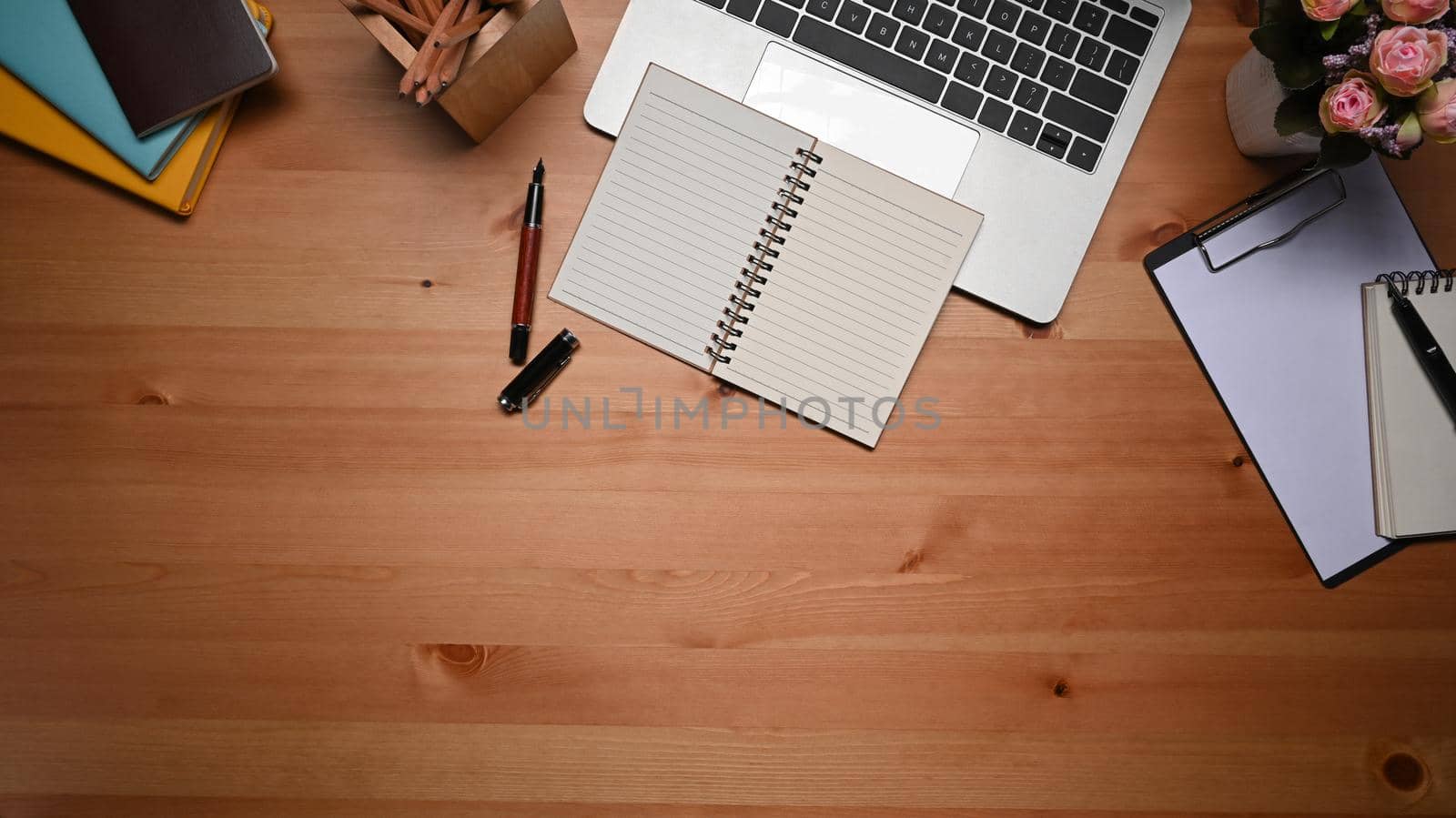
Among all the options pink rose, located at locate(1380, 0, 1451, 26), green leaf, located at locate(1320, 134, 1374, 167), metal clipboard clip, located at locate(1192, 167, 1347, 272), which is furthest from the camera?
metal clipboard clip, located at locate(1192, 167, 1347, 272)

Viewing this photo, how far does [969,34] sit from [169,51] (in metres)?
0.71

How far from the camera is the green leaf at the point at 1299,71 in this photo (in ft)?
2.16

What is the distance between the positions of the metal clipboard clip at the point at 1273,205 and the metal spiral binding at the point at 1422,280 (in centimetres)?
8

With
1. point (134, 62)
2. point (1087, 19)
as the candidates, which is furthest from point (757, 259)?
point (134, 62)

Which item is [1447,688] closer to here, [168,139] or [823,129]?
[823,129]

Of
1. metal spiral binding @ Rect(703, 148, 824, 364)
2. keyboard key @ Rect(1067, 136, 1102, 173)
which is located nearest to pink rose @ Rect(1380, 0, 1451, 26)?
keyboard key @ Rect(1067, 136, 1102, 173)

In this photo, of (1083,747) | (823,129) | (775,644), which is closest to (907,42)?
(823,129)

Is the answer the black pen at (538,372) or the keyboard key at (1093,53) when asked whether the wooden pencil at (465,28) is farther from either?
the keyboard key at (1093,53)

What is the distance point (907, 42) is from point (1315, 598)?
0.63 metres

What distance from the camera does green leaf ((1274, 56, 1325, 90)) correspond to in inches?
25.9

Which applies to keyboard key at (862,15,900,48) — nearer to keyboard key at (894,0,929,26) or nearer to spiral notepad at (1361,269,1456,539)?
keyboard key at (894,0,929,26)

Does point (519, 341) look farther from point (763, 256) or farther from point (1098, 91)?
point (1098, 91)

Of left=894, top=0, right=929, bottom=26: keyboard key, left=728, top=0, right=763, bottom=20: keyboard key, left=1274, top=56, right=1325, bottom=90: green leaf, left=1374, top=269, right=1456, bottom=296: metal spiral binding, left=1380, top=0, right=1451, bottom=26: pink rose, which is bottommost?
left=728, top=0, right=763, bottom=20: keyboard key

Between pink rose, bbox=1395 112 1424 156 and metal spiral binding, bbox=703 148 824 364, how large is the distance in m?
0.44
